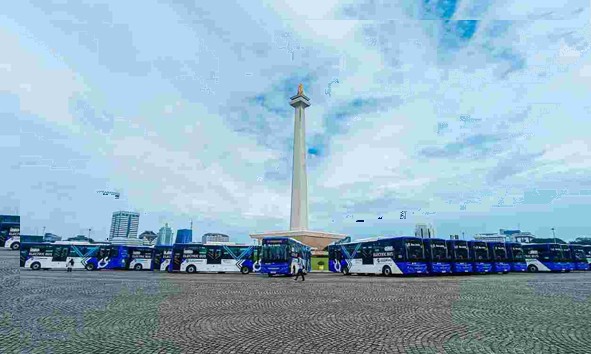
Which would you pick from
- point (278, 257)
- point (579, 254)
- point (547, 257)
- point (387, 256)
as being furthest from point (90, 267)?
point (579, 254)

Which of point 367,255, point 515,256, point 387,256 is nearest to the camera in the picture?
point 387,256

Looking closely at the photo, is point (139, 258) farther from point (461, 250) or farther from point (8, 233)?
point (461, 250)

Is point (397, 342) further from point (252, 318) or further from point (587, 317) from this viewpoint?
point (587, 317)

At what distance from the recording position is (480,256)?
32.5 m

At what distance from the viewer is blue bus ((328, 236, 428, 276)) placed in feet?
90.2

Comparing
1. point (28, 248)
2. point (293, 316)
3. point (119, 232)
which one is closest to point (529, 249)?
point (293, 316)

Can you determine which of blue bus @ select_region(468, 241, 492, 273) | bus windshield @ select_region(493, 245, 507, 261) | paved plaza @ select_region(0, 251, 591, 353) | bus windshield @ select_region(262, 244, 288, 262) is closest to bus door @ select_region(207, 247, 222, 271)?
bus windshield @ select_region(262, 244, 288, 262)

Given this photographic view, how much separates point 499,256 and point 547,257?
7.41m

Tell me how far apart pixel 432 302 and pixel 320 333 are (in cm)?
654

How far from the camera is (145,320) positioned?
8625 mm

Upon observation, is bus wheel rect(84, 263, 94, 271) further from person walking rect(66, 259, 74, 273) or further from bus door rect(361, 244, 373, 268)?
bus door rect(361, 244, 373, 268)

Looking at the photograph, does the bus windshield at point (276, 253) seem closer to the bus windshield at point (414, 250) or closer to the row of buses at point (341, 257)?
the row of buses at point (341, 257)

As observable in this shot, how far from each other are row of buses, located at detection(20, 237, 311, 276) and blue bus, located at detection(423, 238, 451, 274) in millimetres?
10942

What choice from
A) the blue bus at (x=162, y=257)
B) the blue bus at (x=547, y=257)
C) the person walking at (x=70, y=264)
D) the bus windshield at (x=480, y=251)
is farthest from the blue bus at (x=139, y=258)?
the blue bus at (x=547, y=257)
